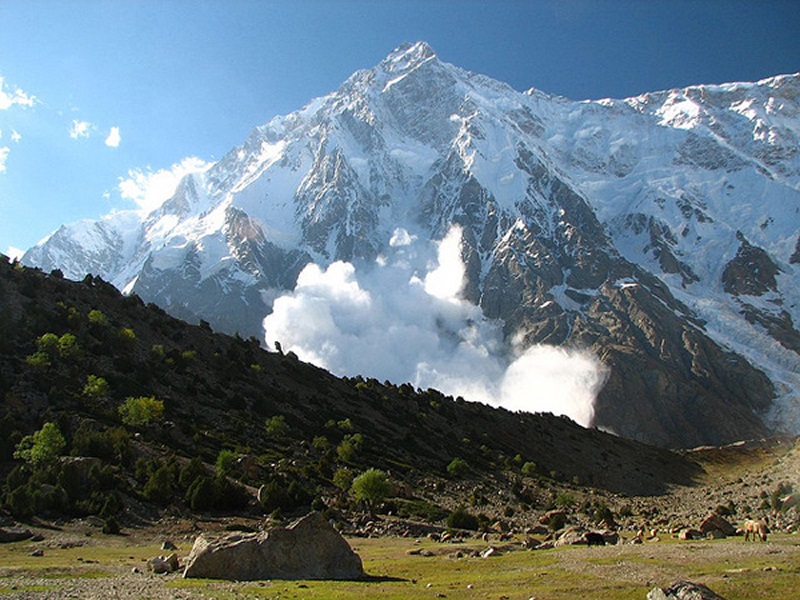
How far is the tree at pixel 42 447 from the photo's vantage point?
1879 inches

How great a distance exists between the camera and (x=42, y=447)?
4812 cm

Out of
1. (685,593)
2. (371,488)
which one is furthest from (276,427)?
(685,593)

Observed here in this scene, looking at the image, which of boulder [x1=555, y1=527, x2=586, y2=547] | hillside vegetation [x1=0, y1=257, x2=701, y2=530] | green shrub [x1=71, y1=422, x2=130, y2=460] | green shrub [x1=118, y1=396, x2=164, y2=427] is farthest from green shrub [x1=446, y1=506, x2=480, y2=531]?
green shrub [x1=118, y1=396, x2=164, y2=427]

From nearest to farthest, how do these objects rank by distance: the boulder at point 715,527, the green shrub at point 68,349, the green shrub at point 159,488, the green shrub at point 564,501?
the boulder at point 715,527
the green shrub at point 159,488
the green shrub at point 68,349
the green shrub at point 564,501

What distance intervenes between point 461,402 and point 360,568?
381 feet

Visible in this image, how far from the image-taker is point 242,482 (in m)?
54.0

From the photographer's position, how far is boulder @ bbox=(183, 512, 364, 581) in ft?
79.6

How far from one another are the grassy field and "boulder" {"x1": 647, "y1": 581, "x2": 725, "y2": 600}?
202 centimetres

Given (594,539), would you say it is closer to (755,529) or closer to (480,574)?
(755,529)

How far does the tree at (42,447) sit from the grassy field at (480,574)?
53.6 feet

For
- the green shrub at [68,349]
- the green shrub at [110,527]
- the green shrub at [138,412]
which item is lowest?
the green shrub at [110,527]

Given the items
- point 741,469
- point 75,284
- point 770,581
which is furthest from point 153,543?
point 741,469

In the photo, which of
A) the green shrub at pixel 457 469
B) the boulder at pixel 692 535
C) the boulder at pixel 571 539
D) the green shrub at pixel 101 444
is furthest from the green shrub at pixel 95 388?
the boulder at pixel 692 535

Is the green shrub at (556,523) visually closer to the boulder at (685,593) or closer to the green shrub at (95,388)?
the boulder at (685,593)
